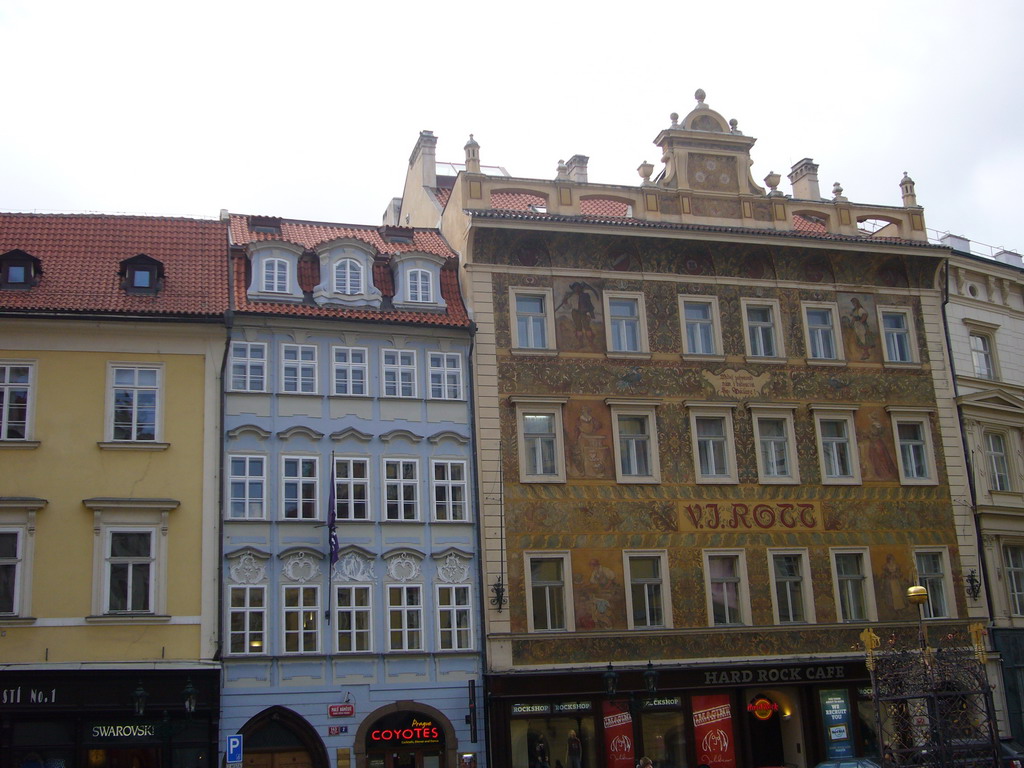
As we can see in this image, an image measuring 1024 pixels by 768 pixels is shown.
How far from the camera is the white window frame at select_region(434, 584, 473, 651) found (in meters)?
27.9

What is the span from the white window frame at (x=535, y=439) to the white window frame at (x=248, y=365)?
592 cm

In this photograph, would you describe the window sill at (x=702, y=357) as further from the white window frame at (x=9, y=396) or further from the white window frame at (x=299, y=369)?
the white window frame at (x=9, y=396)

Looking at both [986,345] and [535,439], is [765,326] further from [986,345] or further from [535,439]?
[986,345]

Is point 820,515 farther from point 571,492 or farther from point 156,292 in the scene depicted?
point 156,292

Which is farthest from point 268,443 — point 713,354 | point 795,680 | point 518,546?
point 795,680

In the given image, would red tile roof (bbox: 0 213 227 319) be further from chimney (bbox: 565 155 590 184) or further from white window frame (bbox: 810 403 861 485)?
white window frame (bbox: 810 403 861 485)

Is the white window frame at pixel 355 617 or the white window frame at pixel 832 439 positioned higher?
the white window frame at pixel 832 439

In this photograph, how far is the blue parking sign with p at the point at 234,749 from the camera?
2434 cm

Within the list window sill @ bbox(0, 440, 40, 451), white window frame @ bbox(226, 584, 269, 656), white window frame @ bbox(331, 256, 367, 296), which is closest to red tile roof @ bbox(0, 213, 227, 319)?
white window frame @ bbox(331, 256, 367, 296)

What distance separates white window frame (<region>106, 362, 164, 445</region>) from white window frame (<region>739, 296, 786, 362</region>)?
14548mm

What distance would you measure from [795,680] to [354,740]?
10582 millimetres

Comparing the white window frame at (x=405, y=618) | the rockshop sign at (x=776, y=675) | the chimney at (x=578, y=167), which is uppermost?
the chimney at (x=578, y=167)

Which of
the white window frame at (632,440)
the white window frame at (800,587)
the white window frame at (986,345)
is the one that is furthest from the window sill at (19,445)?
the white window frame at (986,345)

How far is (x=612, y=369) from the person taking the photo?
3088 cm
